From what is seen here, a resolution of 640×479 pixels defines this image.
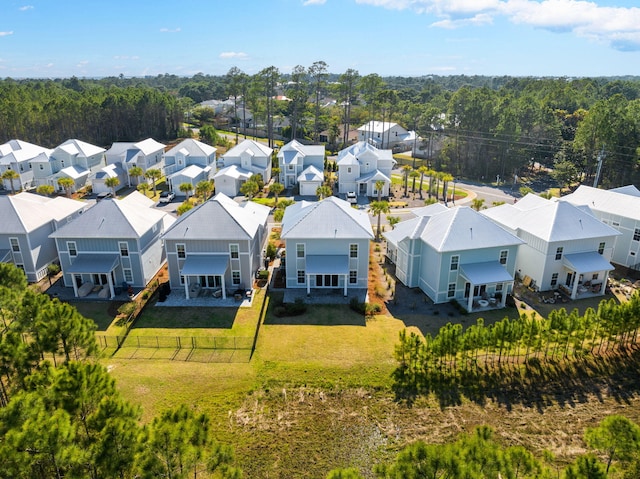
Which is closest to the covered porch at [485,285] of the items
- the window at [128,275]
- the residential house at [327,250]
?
the residential house at [327,250]

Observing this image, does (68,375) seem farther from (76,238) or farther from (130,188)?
(130,188)

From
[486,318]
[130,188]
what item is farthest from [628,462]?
[130,188]

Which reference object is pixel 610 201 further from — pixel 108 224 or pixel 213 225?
pixel 108 224

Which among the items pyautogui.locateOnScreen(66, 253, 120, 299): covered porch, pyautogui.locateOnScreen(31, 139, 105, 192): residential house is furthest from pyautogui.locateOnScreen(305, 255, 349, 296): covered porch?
pyautogui.locateOnScreen(31, 139, 105, 192): residential house

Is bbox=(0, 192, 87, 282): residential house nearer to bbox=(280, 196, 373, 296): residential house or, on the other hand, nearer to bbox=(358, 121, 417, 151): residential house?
bbox=(280, 196, 373, 296): residential house

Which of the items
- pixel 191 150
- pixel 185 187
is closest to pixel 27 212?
pixel 185 187

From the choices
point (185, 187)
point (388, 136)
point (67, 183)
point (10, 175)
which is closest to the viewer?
point (185, 187)

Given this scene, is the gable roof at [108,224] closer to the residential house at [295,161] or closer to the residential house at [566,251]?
the residential house at [566,251]
